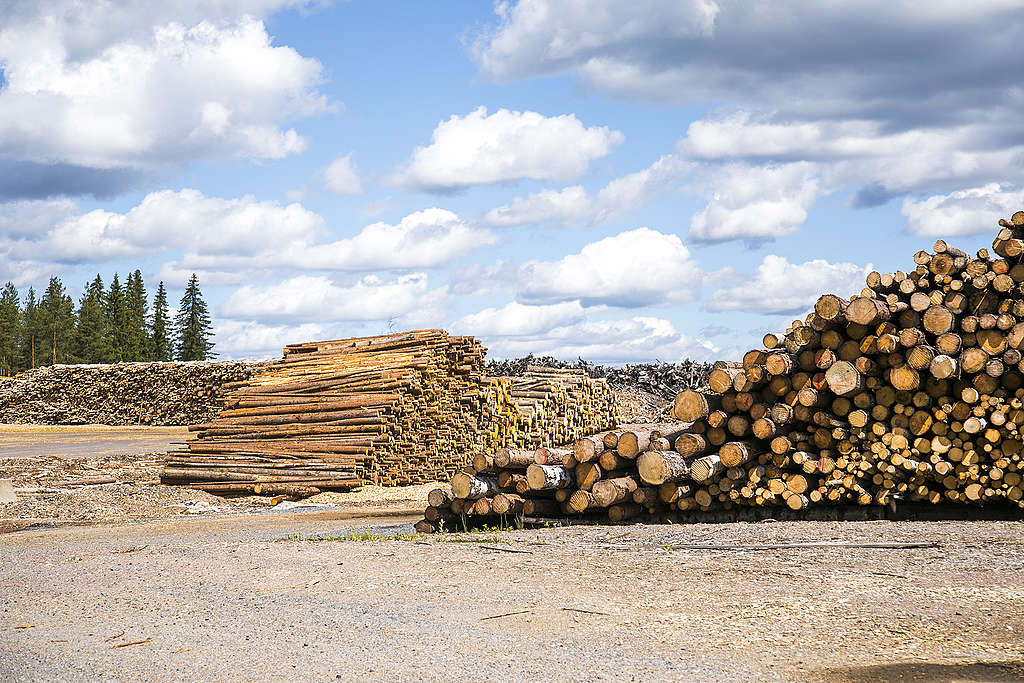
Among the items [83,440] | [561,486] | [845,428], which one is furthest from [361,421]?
[83,440]

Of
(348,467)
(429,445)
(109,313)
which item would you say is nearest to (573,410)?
(429,445)

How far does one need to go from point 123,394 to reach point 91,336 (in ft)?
112

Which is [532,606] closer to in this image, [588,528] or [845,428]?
[588,528]

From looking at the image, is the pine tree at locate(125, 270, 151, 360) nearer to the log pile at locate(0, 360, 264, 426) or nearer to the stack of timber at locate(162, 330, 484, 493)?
the log pile at locate(0, 360, 264, 426)

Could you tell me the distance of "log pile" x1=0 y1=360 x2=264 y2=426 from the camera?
35000 millimetres

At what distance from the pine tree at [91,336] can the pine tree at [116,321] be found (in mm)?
425

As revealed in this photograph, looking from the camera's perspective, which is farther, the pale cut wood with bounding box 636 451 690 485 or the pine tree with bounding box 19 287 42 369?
the pine tree with bounding box 19 287 42 369

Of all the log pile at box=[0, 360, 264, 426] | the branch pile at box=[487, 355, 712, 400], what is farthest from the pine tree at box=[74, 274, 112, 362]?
the branch pile at box=[487, 355, 712, 400]

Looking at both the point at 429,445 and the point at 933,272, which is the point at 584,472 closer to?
the point at 933,272

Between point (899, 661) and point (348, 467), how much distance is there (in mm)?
12072

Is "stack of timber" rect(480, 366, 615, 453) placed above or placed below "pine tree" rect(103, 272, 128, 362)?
below

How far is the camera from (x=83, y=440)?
28.5 metres

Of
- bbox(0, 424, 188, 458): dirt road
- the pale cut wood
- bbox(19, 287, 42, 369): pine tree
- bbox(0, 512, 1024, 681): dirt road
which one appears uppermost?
bbox(19, 287, 42, 369): pine tree

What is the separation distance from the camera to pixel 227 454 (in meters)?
17.5
